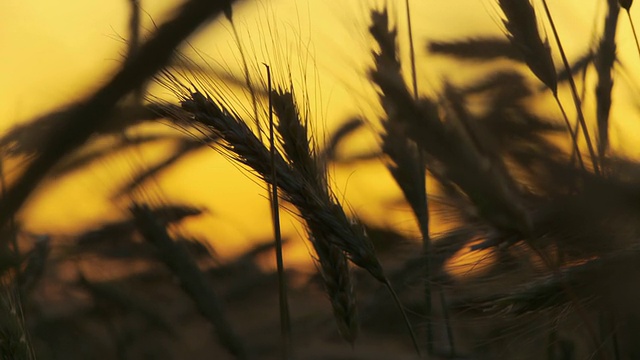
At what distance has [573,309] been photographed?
619mm

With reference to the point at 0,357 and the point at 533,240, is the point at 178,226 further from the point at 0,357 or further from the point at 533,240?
the point at 533,240

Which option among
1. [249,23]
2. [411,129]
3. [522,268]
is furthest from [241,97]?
[522,268]

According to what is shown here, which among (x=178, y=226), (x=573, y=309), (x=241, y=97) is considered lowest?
(x=573, y=309)

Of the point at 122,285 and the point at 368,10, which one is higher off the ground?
the point at 368,10

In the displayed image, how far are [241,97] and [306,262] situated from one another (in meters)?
0.21

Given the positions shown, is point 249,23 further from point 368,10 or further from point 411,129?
point 411,129

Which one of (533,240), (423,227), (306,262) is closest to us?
(533,240)

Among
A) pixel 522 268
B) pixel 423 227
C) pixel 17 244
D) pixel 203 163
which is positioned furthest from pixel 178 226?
pixel 522 268

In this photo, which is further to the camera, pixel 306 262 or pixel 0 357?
pixel 306 262

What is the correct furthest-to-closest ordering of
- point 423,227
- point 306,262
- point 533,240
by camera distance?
point 306,262, point 423,227, point 533,240

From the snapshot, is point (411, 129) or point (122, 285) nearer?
point (411, 129)

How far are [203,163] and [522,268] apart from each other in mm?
429

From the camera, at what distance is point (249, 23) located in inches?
32.7

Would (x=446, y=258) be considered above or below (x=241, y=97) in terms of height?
below
